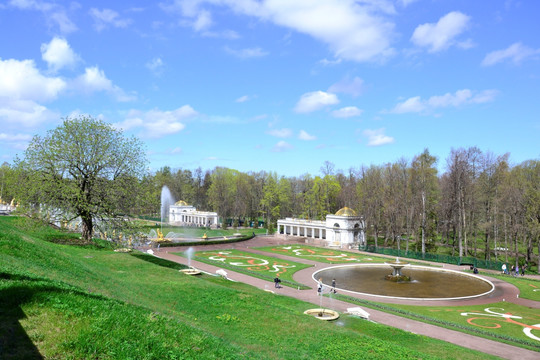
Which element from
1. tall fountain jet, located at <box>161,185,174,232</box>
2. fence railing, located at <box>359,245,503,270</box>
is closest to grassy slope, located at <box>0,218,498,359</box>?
fence railing, located at <box>359,245,503,270</box>

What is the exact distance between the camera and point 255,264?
47.0 m

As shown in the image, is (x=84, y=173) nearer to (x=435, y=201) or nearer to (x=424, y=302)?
(x=424, y=302)

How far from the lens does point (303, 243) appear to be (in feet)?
240

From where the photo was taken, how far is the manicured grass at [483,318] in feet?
75.0

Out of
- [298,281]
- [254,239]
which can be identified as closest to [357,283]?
[298,281]

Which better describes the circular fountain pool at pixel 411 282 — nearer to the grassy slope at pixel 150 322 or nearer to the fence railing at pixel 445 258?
the fence railing at pixel 445 258

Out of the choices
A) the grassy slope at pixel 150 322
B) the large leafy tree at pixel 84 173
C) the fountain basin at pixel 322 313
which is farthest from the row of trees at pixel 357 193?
the fountain basin at pixel 322 313

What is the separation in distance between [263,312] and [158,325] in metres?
7.77

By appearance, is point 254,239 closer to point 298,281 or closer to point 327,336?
point 298,281

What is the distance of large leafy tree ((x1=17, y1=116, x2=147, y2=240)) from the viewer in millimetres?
31391

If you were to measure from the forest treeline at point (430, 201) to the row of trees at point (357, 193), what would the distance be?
0.15 m

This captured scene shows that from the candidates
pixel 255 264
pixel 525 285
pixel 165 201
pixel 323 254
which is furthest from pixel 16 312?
pixel 165 201

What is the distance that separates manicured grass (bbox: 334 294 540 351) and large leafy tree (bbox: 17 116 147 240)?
2287cm

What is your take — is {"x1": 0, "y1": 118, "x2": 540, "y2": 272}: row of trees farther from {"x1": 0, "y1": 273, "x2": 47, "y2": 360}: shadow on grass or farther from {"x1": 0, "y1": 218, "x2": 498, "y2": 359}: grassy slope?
{"x1": 0, "y1": 273, "x2": 47, "y2": 360}: shadow on grass
